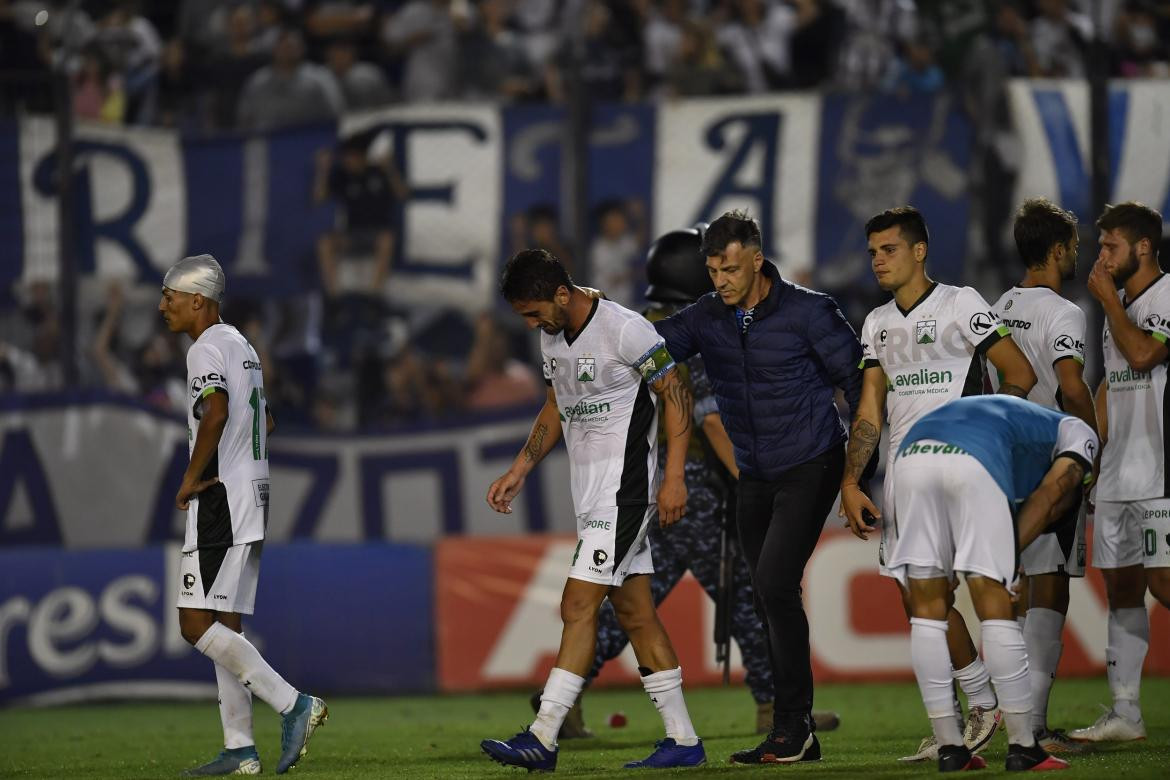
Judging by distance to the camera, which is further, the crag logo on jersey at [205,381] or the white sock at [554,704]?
the crag logo on jersey at [205,381]

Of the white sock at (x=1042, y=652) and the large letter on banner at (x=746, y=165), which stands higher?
the large letter on banner at (x=746, y=165)

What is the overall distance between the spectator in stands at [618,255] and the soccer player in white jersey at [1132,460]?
5796 mm

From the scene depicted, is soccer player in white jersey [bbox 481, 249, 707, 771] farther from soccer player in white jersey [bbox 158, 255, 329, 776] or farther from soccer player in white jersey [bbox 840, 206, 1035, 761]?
soccer player in white jersey [bbox 158, 255, 329, 776]

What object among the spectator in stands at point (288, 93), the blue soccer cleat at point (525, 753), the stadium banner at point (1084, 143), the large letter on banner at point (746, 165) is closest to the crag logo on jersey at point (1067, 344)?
the blue soccer cleat at point (525, 753)

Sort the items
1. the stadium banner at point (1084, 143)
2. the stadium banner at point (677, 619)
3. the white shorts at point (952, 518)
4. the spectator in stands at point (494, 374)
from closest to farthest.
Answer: the white shorts at point (952, 518) < the stadium banner at point (677, 619) < the stadium banner at point (1084, 143) < the spectator in stands at point (494, 374)

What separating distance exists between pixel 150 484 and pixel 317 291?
2048mm

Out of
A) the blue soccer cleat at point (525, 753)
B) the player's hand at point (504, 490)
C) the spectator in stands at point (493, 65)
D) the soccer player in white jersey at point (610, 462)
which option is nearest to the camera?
the blue soccer cleat at point (525, 753)

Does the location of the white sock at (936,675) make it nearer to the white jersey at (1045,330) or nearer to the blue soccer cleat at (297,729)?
the white jersey at (1045,330)

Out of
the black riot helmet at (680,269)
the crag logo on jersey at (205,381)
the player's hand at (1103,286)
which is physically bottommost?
the crag logo on jersey at (205,381)

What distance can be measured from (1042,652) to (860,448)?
1413mm

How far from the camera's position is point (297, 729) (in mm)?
7469

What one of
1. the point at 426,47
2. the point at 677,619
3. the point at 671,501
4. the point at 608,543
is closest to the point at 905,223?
the point at 671,501

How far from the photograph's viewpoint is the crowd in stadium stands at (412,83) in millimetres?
13375

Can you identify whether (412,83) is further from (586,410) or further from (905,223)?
(905,223)
